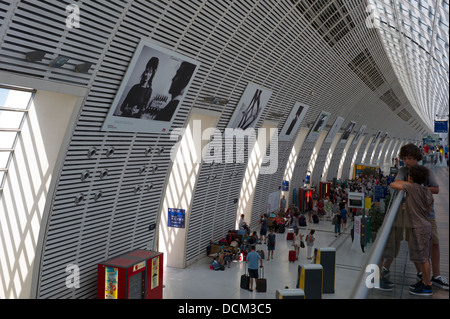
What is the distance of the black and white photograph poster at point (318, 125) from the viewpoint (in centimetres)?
3297

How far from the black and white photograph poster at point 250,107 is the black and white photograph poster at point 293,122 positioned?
5.20 m

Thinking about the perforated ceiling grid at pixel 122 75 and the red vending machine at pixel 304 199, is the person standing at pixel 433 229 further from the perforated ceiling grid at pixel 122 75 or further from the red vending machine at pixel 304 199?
the red vending machine at pixel 304 199

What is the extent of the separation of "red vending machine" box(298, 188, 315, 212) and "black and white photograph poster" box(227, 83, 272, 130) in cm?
1405

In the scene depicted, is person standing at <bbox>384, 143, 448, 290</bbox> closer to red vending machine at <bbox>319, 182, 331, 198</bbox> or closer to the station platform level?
the station platform level

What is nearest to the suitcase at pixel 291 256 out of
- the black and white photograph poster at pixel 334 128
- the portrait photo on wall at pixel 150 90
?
the portrait photo on wall at pixel 150 90

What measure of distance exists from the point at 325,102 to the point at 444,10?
44.9 feet

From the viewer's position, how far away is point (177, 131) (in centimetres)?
1564

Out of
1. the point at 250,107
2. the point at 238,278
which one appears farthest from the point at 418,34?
the point at 238,278

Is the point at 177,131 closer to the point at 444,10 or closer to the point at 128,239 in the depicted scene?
the point at 128,239

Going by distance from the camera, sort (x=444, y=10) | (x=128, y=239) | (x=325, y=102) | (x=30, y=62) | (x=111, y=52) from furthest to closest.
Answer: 1. (x=325, y=102)
2. (x=444, y=10)
3. (x=128, y=239)
4. (x=111, y=52)
5. (x=30, y=62)

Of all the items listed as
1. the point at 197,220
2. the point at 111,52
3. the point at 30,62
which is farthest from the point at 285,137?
the point at 30,62

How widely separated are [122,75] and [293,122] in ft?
57.6

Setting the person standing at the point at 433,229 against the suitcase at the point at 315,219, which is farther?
the suitcase at the point at 315,219

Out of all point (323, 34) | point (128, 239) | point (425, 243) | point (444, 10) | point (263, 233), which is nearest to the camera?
point (425, 243)
